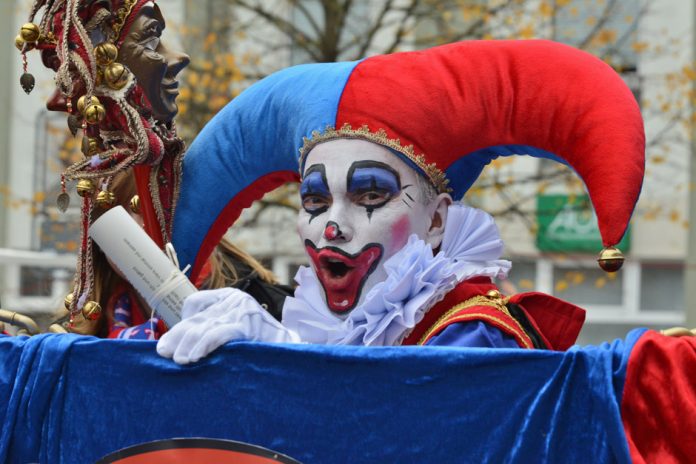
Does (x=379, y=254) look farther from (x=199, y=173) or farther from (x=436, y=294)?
(x=199, y=173)

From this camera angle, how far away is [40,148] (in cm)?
1241

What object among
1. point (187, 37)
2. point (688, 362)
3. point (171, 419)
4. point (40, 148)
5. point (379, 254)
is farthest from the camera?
point (40, 148)

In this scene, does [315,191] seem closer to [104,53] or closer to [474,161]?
[474,161]

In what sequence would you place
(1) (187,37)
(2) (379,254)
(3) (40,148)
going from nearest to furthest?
(2) (379,254) < (1) (187,37) < (3) (40,148)

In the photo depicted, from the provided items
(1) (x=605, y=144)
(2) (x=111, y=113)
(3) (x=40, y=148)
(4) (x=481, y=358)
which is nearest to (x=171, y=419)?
(4) (x=481, y=358)

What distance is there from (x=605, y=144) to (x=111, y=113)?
1.11m

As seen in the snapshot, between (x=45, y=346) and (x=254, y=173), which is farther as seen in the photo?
(x=254, y=173)

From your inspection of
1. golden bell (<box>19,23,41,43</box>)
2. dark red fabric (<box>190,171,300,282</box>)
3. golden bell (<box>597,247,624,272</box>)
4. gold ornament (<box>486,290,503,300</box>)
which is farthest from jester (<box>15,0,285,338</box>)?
golden bell (<box>597,247,624,272</box>)

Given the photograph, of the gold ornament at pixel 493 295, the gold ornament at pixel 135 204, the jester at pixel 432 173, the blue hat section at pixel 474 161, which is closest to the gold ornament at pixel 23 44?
the gold ornament at pixel 135 204

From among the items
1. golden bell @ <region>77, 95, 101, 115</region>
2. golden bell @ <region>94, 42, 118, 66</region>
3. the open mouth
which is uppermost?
golden bell @ <region>94, 42, 118, 66</region>

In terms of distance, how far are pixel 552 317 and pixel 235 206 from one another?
89 cm

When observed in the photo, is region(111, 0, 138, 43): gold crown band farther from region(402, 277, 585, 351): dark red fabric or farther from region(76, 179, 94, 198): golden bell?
region(402, 277, 585, 351): dark red fabric

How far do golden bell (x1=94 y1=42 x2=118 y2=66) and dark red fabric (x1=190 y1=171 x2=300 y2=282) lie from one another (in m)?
0.53

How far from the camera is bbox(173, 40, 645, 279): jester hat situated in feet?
8.21
